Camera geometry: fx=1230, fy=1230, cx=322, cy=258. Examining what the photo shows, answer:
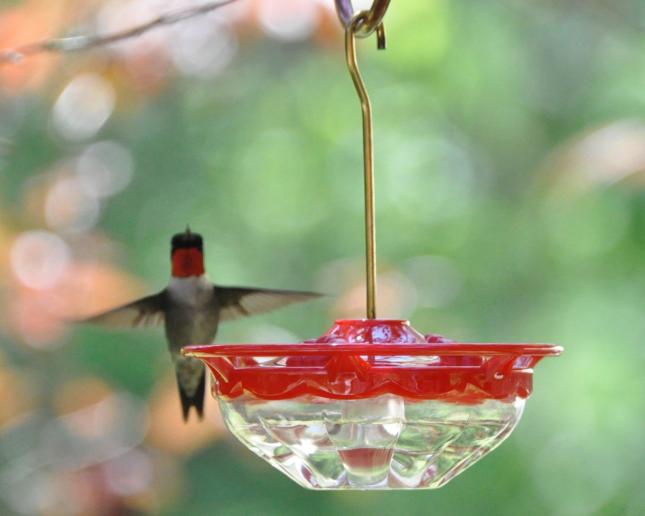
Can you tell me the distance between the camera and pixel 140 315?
2703 millimetres

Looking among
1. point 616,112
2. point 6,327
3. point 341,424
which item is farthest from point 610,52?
point 341,424

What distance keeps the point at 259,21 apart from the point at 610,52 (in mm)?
1257

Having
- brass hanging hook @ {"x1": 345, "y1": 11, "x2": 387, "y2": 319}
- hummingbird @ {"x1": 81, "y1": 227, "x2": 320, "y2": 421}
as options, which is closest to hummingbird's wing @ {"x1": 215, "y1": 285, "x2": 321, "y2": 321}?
hummingbird @ {"x1": 81, "y1": 227, "x2": 320, "y2": 421}

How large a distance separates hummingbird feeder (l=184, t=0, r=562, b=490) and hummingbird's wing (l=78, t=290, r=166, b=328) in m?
1.14

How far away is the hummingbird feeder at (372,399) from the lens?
1386 millimetres

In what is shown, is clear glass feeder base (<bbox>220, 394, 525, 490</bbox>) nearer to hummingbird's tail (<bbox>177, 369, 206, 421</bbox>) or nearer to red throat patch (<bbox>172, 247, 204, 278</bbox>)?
red throat patch (<bbox>172, 247, 204, 278</bbox>)

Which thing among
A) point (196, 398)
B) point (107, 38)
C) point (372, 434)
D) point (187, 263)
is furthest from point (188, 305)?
point (372, 434)

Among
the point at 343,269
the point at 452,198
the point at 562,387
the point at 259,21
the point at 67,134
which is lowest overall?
the point at 562,387

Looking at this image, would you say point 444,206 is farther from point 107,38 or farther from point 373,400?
point 373,400

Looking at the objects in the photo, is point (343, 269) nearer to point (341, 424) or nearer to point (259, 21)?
point (259, 21)

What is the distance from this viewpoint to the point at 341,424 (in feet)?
4.72

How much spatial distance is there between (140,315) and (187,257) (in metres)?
0.16

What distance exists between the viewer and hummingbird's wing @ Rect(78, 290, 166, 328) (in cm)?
263

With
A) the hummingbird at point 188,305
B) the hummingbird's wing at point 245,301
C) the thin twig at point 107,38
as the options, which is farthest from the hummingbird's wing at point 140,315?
the thin twig at point 107,38
